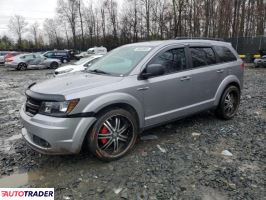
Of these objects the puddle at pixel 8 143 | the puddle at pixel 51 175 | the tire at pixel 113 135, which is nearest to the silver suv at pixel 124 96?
the tire at pixel 113 135

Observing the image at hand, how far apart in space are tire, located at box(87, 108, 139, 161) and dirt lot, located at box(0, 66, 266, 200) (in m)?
0.16

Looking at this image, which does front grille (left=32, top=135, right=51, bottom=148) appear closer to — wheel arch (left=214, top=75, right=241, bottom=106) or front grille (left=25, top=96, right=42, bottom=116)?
front grille (left=25, top=96, right=42, bottom=116)

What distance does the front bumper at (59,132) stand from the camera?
305 centimetres

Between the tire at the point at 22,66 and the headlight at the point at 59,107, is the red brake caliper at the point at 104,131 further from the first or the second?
the tire at the point at 22,66

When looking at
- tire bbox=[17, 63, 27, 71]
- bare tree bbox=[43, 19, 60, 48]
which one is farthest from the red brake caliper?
bare tree bbox=[43, 19, 60, 48]

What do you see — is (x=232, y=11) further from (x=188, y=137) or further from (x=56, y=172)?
(x=56, y=172)

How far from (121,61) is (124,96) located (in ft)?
3.17

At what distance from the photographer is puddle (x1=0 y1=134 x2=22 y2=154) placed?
161 inches

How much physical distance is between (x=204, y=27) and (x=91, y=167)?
3197 centimetres

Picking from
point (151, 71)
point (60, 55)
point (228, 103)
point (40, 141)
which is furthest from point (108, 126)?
point (60, 55)

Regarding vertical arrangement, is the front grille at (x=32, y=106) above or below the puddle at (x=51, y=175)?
above

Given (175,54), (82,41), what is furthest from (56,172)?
(82,41)

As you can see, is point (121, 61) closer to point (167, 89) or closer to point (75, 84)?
point (167, 89)

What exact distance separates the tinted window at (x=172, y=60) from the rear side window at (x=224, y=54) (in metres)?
1.15
